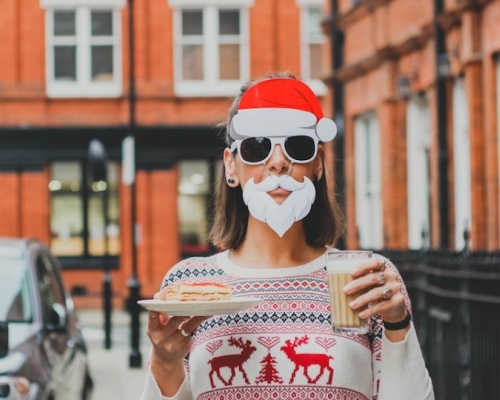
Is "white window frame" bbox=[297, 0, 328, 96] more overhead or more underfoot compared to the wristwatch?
more overhead

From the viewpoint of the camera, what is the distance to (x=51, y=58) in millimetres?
32219

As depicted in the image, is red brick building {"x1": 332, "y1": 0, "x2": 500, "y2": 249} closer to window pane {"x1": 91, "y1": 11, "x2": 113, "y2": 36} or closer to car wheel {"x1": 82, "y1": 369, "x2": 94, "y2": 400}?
car wheel {"x1": 82, "y1": 369, "x2": 94, "y2": 400}

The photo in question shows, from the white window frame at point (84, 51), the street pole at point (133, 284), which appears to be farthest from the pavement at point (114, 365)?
the white window frame at point (84, 51)

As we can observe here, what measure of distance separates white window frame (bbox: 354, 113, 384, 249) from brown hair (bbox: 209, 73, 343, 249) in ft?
52.9

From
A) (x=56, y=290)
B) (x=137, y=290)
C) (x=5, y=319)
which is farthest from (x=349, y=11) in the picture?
(x=5, y=319)

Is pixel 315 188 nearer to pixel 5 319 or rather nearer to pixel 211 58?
pixel 5 319

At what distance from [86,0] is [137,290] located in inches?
601

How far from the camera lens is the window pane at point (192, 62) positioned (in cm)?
3253

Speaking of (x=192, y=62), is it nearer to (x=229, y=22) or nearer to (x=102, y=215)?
(x=229, y=22)

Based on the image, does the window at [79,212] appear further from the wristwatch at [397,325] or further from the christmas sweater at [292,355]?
the wristwatch at [397,325]

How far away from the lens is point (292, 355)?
325 cm

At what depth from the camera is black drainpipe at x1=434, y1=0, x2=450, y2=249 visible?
14938 mm

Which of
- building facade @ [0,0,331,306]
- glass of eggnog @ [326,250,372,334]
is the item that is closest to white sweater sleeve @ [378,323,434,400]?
glass of eggnog @ [326,250,372,334]

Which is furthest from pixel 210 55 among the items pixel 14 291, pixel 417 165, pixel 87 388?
pixel 14 291
